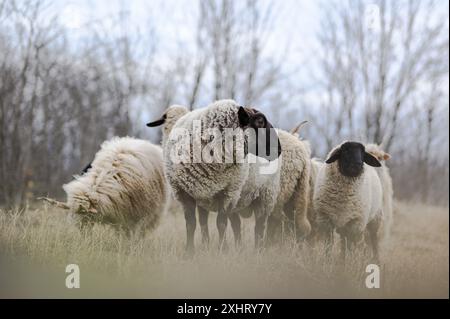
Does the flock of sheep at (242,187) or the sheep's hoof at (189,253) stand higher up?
the flock of sheep at (242,187)

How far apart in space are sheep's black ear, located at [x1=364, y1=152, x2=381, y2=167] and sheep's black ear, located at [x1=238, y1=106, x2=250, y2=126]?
5.50ft

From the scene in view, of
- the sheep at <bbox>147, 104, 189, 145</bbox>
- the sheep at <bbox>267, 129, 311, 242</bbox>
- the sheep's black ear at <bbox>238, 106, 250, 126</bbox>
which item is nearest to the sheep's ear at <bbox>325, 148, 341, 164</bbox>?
the sheep at <bbox>267, 129, 311, 242</bbox>

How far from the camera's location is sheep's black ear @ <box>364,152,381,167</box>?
510cm

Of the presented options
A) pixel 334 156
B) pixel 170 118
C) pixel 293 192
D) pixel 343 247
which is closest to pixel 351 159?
pixel 334 156

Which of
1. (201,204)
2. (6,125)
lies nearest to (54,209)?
(201,204)

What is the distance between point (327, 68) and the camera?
663cm

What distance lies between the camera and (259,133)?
13.9 feet

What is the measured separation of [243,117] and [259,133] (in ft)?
0.69

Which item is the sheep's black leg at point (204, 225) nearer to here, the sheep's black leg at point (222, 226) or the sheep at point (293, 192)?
the sheep's black leg at point (222, 226)

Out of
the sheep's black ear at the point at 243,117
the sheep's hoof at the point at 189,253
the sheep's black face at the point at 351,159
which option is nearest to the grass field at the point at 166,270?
the sheep's hoof at the point at 189,253

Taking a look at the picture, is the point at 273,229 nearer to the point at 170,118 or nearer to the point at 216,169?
the point at 216,169

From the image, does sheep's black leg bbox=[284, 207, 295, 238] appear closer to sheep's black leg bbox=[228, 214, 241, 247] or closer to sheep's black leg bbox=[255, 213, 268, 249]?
sheep's black leg bbox=[255, 213, 268, 249]

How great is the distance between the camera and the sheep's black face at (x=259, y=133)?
13.8 feet

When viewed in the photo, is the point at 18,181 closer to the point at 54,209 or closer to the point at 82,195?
the point at 54,209
